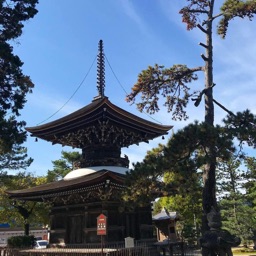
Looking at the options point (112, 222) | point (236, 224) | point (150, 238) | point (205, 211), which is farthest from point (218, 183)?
point (205, 211)

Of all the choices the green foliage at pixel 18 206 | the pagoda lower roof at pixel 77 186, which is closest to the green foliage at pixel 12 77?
the pagoda lower roof at pixel 77 186

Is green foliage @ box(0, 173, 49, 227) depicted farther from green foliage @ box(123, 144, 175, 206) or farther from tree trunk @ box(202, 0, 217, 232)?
tree trunk @ box(202, 0, 217, 232)

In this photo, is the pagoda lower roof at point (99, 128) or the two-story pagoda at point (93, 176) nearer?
the two-story pagoda at point (93, 176)

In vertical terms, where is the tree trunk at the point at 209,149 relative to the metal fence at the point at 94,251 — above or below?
above

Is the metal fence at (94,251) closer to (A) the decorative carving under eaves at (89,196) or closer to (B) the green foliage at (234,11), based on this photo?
(A) the decorative carving under eaves at (89,196)

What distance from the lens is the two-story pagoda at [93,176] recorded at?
52.7 feet

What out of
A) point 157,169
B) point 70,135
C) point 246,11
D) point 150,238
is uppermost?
point 246,11

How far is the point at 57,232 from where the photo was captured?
1806 centimetres

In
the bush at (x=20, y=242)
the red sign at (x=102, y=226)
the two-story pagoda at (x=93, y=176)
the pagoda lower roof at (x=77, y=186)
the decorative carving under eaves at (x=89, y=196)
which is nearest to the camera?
the red sign at (x=102, y=226)

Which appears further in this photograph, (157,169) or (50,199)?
(50,199)

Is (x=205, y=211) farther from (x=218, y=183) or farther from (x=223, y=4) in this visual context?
(x=218, y=183)

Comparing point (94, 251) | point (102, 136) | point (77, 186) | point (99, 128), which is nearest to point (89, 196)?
point (77, 186)

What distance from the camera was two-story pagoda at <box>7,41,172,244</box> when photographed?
52.7 feet

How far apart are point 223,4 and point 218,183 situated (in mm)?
24449
